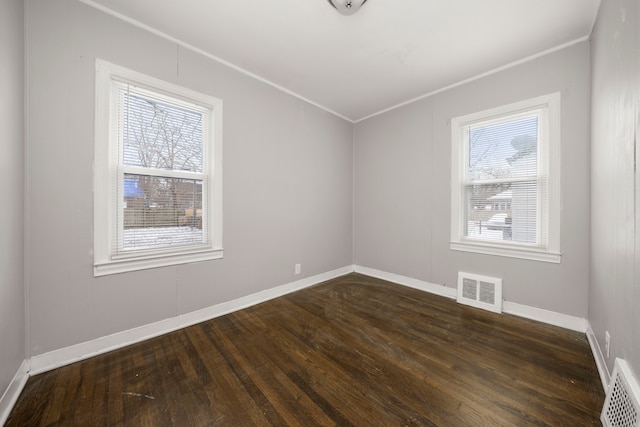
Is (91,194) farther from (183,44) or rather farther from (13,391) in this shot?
(183,44)

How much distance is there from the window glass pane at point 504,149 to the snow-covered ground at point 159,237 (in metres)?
3.32

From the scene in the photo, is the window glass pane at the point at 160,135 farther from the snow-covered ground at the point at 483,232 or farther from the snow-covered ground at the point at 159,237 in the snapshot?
the snow-covered ground at the point at 483,232

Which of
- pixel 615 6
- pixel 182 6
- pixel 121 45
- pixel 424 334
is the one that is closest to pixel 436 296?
pixel 424 334

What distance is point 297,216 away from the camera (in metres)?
3.40

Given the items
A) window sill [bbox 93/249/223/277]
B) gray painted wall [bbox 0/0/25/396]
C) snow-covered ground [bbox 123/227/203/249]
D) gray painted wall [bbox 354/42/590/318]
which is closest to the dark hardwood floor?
gray painted wall [bbox 0/0/25/396]

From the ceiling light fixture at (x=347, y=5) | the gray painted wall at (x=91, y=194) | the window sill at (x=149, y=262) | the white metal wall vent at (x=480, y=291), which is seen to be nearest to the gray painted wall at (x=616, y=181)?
the white metal wall vent at (x=480, y=291)

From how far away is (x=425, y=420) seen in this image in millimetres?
1301

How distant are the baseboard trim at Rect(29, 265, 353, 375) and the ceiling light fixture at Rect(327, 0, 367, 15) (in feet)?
9.64

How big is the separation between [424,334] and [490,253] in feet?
4.40

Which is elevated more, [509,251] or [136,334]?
[509,251]

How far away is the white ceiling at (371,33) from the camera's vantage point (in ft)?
6.16

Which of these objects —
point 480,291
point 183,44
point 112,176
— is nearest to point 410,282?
point 480,291

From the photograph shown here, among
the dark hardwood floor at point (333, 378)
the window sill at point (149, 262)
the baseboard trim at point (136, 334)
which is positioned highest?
the window sill at point (149, 262)

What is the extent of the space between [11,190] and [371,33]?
9.39 feet
